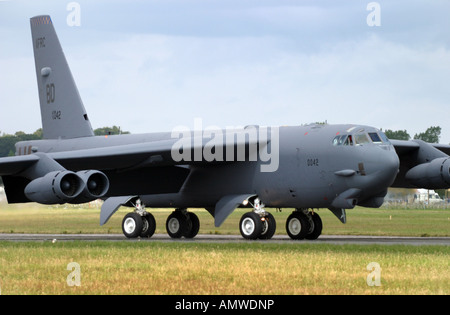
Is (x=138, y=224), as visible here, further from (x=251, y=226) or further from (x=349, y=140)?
(x=349, y=140)

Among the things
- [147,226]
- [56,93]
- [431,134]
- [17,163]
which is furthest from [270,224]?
[431,134]

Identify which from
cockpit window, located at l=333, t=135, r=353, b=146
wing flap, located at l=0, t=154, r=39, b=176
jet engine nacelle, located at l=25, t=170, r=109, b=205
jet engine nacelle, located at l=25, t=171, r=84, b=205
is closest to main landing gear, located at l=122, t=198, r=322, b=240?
cockpit window, located at l=333, t=135, r=353, b=146

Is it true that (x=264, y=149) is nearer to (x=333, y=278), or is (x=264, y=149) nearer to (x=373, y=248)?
(x=373, y=248)

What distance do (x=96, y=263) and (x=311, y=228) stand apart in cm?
1139

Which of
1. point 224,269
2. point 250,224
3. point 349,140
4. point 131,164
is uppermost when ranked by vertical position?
point 349,140

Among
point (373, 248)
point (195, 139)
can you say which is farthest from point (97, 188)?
point (373, 248)

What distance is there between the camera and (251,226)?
85.3 ft

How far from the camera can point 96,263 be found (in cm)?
1733

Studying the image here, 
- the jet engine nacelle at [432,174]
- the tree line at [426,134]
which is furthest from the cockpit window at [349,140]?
the tree line at [426,134]

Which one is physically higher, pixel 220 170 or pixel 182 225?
pixel 220 170

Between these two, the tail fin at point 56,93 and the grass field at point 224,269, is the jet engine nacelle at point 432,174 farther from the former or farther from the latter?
the tail fin at point 56,93

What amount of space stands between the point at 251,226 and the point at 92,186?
17.7 feet

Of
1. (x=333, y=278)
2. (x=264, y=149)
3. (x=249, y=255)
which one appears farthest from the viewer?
(x=264, y=149)
